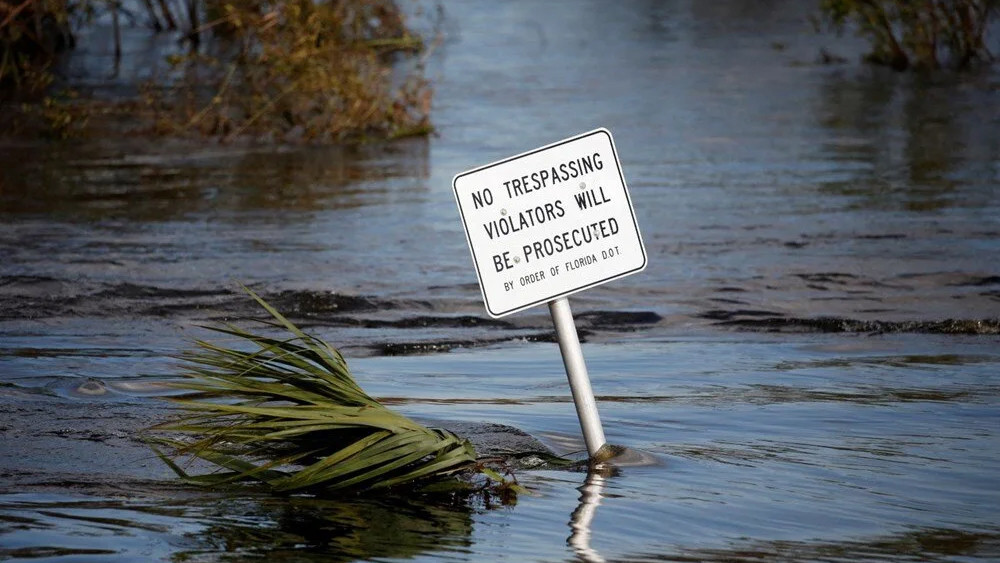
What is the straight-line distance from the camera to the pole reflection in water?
4.33m

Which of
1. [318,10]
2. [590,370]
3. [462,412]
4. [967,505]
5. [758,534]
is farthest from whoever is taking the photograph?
[318,10]

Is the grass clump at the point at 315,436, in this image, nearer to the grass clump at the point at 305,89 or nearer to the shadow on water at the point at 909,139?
the shadow on water at the point at 909,139

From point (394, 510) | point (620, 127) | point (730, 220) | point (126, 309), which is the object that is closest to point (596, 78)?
point (620, 127)

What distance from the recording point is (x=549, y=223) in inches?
199

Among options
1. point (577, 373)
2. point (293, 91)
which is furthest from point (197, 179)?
point (577, 373)

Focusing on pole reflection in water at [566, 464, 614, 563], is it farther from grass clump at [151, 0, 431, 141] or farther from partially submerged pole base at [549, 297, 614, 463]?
grass clump at [151, 0, 431, 141]

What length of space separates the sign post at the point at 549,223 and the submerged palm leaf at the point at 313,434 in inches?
20.3

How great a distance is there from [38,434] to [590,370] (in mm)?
2595

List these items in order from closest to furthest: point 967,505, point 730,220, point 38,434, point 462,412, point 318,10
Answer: point 967,505, point 38,434, point 462,412, point 730,220, point 318,10

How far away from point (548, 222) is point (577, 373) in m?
0.54

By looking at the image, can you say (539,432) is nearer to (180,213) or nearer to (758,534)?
(758,534)

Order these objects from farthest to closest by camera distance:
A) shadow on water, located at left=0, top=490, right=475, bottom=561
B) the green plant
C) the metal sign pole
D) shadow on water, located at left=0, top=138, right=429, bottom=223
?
the green plant < shadow on water, located at left=0, top=138, right=429, bottom=223 < the metal sign pole < shadow on water, located at left=0, top=490, right=475, bottom=561

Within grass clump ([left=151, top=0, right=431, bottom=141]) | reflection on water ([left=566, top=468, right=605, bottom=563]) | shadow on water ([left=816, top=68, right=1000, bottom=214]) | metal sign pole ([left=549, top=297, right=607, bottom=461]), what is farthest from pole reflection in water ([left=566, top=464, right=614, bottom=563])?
grass clump ([left=151, top=0, right=431, bottom=141])

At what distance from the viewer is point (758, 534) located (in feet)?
14.9
